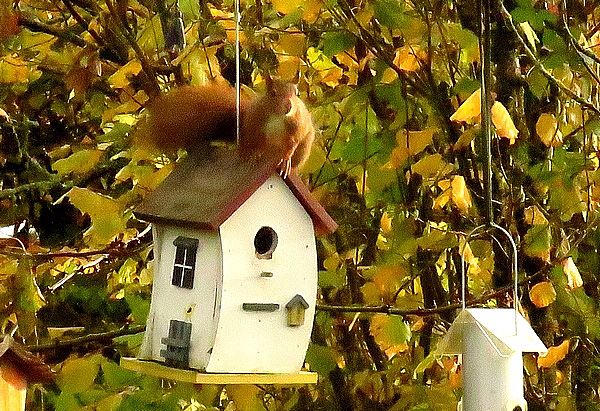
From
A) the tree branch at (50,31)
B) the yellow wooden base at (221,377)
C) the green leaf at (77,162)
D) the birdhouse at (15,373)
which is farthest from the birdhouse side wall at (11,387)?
the tree branch at (50,31)

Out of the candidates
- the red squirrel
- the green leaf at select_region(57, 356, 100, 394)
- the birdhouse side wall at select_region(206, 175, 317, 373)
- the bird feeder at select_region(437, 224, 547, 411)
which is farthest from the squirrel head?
the green leaf at select_region(57, 356, 100, 394)

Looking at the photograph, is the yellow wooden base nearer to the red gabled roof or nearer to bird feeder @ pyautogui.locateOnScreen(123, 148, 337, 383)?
bird feeder @ pyautogui.locateOnScreen(123, 148, 337, 383)

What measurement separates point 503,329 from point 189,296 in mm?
382

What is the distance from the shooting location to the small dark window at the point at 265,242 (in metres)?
1.33

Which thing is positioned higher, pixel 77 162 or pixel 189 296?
pixel 77 162

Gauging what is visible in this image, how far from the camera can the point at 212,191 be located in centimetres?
129

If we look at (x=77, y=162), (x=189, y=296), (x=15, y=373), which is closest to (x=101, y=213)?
(x=77, y=162)

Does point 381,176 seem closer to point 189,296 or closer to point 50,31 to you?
point 189,296

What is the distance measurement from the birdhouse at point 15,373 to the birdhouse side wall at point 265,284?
0.83 feet

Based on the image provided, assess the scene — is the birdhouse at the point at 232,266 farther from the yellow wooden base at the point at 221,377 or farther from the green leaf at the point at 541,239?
the green leaf at the point at 541,239

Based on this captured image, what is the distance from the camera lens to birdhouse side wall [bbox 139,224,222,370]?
130cm

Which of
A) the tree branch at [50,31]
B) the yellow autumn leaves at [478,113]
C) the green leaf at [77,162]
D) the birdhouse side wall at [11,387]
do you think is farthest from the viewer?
the tree branch at [50,31]

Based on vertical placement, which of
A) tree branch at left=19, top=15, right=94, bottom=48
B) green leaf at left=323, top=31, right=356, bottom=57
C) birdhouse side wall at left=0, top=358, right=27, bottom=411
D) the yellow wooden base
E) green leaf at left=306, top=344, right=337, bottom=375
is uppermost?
tree branch at left=19, top=15, right=94, bottom=48

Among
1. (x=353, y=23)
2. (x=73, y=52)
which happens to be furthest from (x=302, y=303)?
(x=73, y=52)
